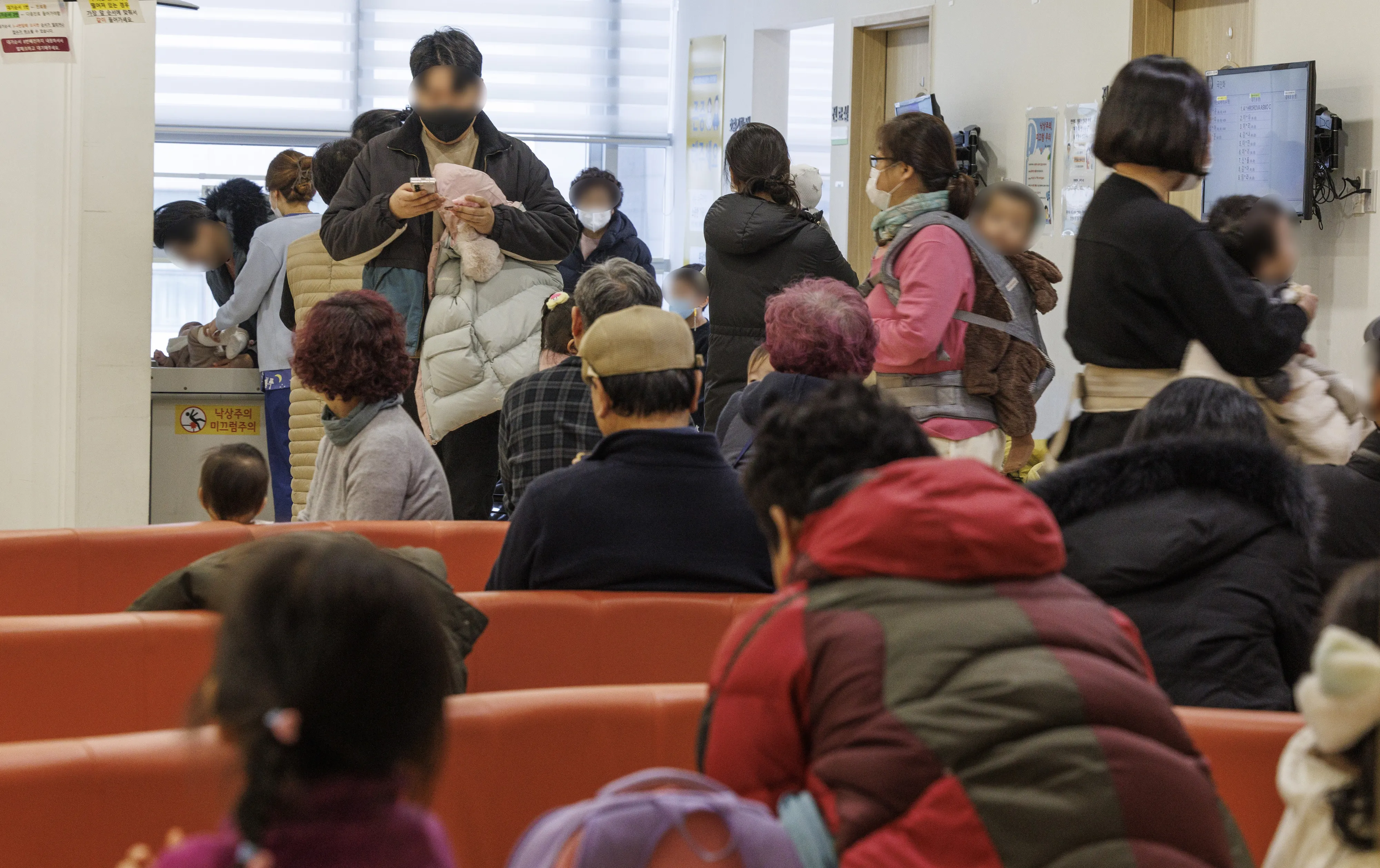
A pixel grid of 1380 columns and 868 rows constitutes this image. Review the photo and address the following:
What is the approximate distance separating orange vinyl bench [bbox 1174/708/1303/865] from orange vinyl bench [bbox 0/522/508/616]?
6.56 ft

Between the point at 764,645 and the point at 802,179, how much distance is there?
4475mm

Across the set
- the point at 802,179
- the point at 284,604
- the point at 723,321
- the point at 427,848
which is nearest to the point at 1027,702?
the point at 427,848

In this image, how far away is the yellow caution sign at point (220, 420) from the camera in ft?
18.2

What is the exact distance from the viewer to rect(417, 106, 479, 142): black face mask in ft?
15.0

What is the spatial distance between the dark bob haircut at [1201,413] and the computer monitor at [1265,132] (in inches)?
152

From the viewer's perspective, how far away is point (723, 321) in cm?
510

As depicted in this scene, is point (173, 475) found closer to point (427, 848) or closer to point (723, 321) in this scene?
point (723, 321)

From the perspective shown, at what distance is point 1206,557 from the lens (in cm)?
219

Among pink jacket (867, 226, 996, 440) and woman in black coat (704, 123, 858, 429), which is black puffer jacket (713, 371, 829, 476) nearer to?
pink jacket (867, 226, 996, 440)

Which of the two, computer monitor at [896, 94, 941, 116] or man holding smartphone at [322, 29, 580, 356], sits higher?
computer monitor at [896, 94, 941, 116]

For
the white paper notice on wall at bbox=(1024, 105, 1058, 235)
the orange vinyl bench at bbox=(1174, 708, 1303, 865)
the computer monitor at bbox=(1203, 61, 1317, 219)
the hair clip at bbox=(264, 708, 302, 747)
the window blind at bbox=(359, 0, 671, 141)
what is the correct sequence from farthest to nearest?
the window blind at bbox=(359, 0, 671, 141)
the white paper notice on wall at bbox=(1024, 105, 1058, 235)
the computer monitor at bbox=(1203, 61, 1317, 219)
the orange vinyl bench at bbox=(1174, 708, 1303, 865)
the hair clip at bbox=(264, 708, 302, 747)

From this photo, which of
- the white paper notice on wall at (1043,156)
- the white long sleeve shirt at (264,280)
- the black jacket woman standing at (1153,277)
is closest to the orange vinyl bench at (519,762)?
the black jacket woman standing at (1153,277)

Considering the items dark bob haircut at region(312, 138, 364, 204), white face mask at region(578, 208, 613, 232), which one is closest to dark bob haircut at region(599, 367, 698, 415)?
dark bob haircut at region(312, 138, 364, 204)

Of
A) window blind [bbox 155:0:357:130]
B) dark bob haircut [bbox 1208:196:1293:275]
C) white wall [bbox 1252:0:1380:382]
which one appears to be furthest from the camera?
window blind [bbox 155:0:357:130]
